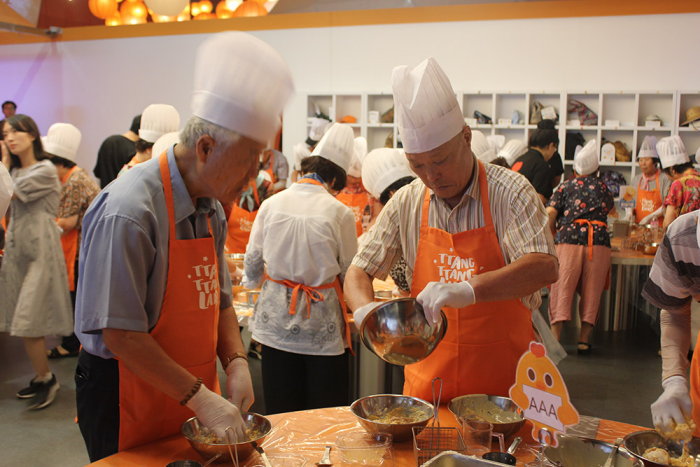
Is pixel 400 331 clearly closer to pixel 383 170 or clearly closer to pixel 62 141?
pixel 383 170

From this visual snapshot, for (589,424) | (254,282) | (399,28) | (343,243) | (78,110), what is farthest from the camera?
(78,110)

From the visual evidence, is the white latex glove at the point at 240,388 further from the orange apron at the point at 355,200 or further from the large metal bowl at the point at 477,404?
the orange apron at the point at 355,200

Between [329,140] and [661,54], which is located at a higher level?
[661,54]

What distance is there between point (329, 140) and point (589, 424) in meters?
1.96

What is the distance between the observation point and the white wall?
7.60 meters

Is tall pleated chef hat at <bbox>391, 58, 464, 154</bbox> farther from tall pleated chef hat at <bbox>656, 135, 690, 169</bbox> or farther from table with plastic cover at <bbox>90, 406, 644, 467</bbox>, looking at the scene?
tall pleated chef hat at <bbox>656, 135, 690, 169</bbox>

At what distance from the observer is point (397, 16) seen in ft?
27.5

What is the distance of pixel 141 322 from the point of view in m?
1.36

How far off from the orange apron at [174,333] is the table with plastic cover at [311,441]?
0.05 metres

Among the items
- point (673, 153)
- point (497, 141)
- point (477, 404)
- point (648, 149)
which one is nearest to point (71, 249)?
point (477, 404)

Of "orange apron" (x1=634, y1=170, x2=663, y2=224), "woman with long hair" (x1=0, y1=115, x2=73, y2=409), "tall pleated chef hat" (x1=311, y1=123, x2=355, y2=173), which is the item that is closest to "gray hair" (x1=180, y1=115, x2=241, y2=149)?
"tall pleated chef hat" (x1=311, y1=123, x2=355, y2=173)

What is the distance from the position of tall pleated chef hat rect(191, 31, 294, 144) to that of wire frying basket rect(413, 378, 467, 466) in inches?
33.0

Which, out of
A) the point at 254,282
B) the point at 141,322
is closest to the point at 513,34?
the point at 254,282

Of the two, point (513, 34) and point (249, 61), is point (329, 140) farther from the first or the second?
point (513, 34)
